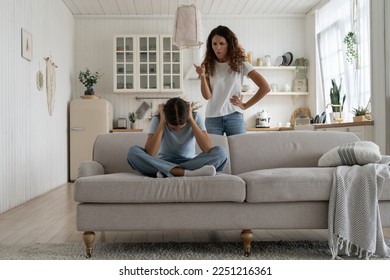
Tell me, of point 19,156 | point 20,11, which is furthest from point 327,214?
point 20,11

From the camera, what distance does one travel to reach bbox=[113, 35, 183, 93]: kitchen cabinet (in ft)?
25.0

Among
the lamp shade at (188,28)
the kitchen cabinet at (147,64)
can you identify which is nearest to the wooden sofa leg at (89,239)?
the lamp shade at (188,28)

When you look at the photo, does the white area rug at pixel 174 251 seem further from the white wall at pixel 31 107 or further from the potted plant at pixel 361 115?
the potted plant at pixel 361 115

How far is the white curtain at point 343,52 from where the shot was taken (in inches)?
226

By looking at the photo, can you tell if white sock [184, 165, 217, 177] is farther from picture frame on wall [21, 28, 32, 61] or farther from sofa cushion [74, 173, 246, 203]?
picture frame on wall [21, 28, 32, 61]

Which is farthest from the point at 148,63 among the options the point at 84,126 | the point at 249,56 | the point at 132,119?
the point at 249,56

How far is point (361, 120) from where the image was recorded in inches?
205

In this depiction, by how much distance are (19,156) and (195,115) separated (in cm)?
257

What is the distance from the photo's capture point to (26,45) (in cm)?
502

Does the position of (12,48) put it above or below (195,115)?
above

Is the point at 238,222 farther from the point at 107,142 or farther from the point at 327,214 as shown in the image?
the point at 107,142

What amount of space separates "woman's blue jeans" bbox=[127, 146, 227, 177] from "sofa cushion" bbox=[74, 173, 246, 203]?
144 millimetres

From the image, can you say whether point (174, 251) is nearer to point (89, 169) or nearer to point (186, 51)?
point (89, 169)

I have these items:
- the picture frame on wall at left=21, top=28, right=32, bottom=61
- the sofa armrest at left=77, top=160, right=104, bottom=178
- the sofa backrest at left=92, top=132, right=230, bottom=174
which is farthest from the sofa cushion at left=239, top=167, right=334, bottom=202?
the picture frame on wall at left=21, top=28, right=32, bottom=61
